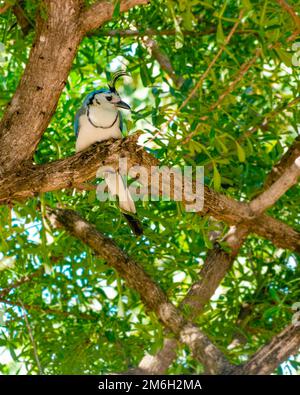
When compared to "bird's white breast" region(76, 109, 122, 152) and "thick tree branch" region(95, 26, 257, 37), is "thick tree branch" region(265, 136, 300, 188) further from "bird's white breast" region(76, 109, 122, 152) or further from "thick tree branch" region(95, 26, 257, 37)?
"bird's white breast" region(76, 109, 122, 152)

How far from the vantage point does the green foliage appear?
177cm

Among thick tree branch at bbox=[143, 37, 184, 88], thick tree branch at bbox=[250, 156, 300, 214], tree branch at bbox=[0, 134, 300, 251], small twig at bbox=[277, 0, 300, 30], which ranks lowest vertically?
tree branch at bbox=[0, 134, 300, 251]

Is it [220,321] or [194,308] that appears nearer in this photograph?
[194,308]

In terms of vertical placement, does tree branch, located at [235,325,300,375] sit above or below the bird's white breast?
below

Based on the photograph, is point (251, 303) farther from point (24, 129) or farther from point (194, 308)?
point (24, 129)

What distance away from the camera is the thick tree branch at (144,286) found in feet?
6.05

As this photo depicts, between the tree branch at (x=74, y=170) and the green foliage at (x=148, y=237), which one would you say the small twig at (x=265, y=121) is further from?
the tree branch at (x=74, y=170)

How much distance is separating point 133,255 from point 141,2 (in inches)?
27.1

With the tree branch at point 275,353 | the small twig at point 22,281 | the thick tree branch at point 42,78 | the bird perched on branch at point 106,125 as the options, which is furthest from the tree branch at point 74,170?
the small twig at point 22,281

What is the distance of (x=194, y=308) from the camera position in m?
2.04

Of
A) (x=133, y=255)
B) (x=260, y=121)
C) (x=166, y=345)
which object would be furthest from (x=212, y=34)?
(x=166, y=345)

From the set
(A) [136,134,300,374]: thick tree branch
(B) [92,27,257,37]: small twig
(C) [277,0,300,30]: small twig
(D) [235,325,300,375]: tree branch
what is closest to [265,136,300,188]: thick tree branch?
(A) [136,134,300,374]: thick tree branch

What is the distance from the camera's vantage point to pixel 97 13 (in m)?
1.43

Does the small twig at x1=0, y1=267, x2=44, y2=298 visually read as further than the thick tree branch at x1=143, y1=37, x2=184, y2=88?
No
